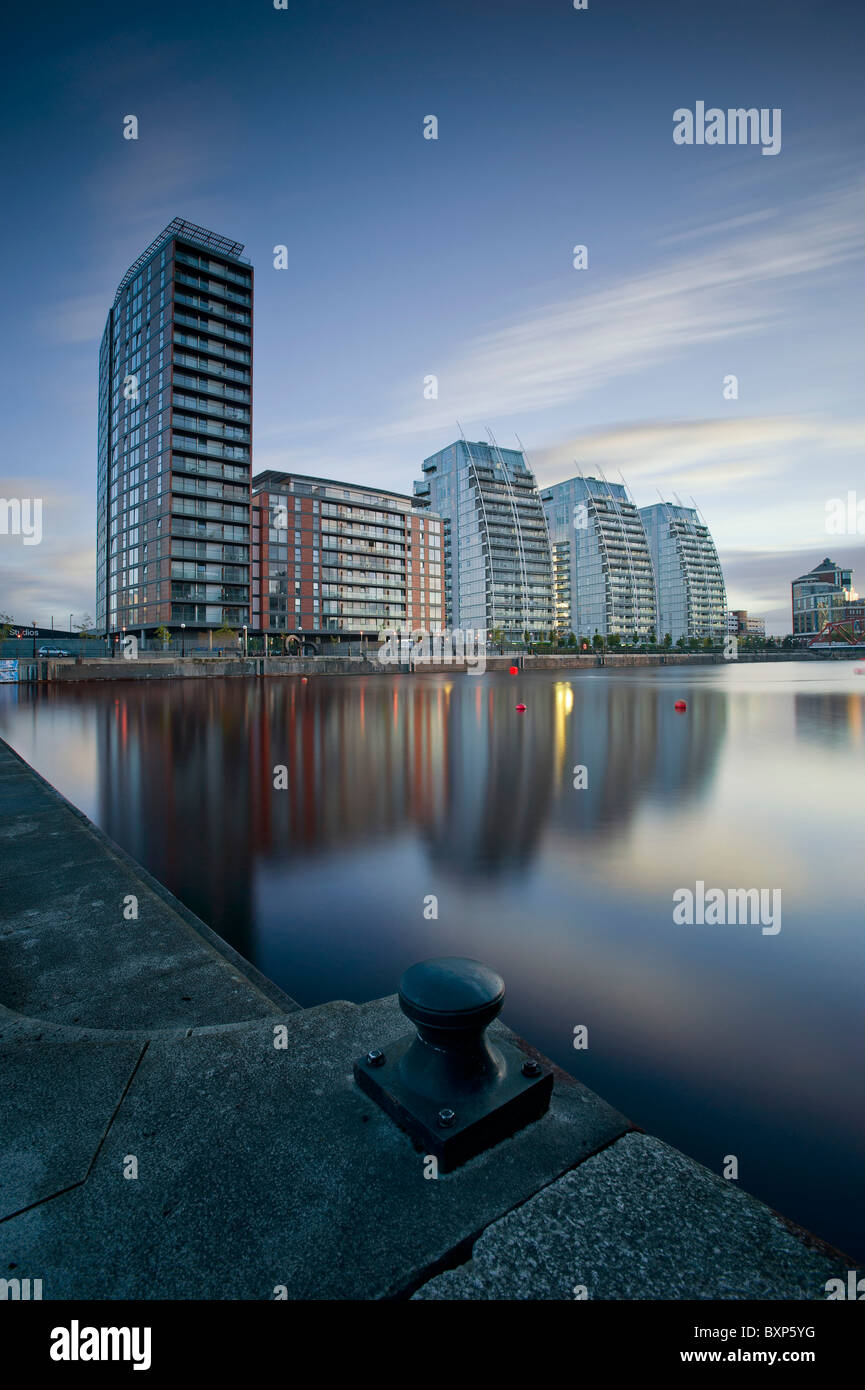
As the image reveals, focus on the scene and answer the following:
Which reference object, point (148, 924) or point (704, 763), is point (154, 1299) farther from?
point (704, 763)

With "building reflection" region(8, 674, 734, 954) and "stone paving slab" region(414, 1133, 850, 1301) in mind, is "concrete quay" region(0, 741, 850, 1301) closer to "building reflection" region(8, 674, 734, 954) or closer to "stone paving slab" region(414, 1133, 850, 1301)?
"stone paving slab" region(414, 1133, 850, 1301)

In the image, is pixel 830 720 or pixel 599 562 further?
pixel 599 562

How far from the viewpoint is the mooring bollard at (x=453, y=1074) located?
2359mm

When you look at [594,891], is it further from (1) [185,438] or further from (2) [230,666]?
(1) [185,438]

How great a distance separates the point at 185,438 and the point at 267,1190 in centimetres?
8892

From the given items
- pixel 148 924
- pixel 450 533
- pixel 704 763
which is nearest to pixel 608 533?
pixel 450 533

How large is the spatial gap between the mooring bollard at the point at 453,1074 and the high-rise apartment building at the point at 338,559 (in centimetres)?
9664

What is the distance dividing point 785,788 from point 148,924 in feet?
37.8

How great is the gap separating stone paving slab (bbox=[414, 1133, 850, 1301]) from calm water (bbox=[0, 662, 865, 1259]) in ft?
3.74

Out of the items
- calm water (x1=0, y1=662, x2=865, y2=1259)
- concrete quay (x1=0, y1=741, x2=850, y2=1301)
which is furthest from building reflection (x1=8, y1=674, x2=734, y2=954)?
concrete quay (x1=0, y1=741, x2=850, y2=1301)

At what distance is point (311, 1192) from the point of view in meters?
2.15

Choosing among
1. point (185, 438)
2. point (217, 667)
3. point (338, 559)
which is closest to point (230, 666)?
point (217, 667)

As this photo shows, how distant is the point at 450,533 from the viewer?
528 feet

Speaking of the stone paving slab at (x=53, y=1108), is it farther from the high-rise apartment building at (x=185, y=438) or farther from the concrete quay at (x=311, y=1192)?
the high-rise apartment building at (x=185, y=438)
